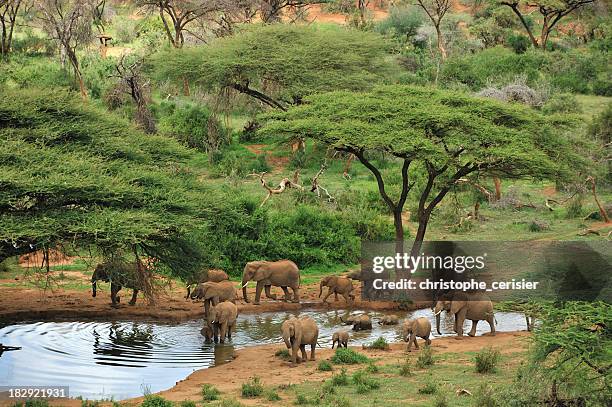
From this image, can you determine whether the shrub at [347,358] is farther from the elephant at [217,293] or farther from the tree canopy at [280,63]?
the tree canopy at [280,63]

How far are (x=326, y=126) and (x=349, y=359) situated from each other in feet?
22.2

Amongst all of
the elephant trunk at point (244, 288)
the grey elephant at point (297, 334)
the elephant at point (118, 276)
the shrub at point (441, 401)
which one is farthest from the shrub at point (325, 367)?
the elephant trunk at point (244, 288)

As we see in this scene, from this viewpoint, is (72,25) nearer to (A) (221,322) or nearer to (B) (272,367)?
(A) (221,322)

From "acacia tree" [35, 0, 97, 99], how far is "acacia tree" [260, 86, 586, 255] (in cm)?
1621

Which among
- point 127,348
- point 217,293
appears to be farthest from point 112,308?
point 127,348

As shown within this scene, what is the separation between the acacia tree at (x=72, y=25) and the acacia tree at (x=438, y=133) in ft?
53.2

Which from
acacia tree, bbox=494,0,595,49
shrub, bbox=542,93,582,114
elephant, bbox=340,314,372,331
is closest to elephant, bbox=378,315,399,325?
elephant, bbox=340,314,372,331

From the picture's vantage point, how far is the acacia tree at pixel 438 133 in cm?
2183

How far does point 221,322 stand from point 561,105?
22839 millimetres

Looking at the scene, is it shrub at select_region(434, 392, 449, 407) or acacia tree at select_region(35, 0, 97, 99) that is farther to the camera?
acacia tree at select_region(35, 0, 97, 99)

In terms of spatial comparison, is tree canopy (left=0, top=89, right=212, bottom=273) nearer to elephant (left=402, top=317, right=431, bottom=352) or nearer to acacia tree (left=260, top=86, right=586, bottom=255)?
acacia tree (left=260, top=86, right=586, bottom=255)

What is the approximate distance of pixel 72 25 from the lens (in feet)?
129

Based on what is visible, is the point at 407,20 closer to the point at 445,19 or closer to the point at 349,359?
the point at 445,19

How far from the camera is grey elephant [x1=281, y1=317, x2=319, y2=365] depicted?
1697 centimetres
